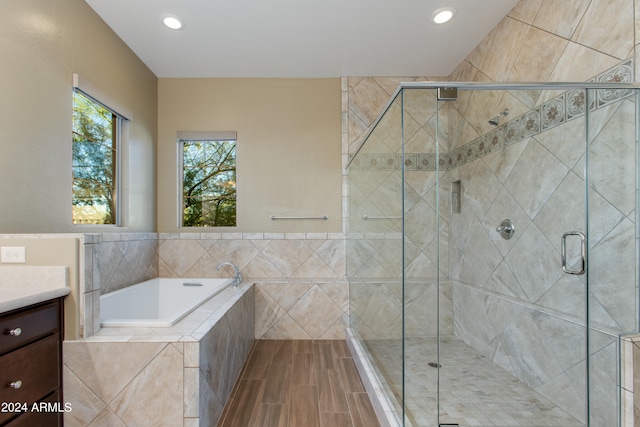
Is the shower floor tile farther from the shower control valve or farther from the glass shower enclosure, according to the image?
the shower control valve

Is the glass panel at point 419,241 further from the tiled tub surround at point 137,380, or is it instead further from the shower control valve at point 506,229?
the tiled tub surround at point 137,380

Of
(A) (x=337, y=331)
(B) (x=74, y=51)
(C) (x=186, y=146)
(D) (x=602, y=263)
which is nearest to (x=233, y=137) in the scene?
(C) (x=186, y=146)

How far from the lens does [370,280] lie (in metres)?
2.21

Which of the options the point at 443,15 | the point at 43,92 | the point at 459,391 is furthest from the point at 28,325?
the point at 443,15

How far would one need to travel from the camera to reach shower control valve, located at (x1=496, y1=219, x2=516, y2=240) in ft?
6.46

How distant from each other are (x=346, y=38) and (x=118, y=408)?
2874mm

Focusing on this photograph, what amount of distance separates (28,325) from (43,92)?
1.38m

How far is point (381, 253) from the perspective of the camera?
1929 mm

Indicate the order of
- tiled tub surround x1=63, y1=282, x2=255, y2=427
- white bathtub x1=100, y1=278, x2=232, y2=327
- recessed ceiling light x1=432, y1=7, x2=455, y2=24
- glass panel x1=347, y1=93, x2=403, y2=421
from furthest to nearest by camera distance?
recessed ceiling light x1=432, y1=7, x2=455, y2=24 < white bathtub x1=100, y1=278, x2=232, y2=327 < glass panel x1=347, y1=93, x2=403, y2=421 < tiled tub surround x1=63, y1=282, x2=255, y2=427

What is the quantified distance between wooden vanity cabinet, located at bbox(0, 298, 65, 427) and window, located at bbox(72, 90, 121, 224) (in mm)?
1023

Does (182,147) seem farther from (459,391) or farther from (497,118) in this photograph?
(459,391)

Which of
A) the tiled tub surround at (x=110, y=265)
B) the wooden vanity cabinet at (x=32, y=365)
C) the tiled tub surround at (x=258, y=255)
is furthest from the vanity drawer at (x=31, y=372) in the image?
the tiled tub surround at (x=258, y=255)

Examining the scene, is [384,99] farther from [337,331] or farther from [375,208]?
[337,331]

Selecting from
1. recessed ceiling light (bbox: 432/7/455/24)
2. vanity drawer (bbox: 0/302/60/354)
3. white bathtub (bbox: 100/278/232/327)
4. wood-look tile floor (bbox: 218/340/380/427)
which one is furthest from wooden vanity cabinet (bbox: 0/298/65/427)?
recessed ceiling light (bbox: 432/7/455/24)
